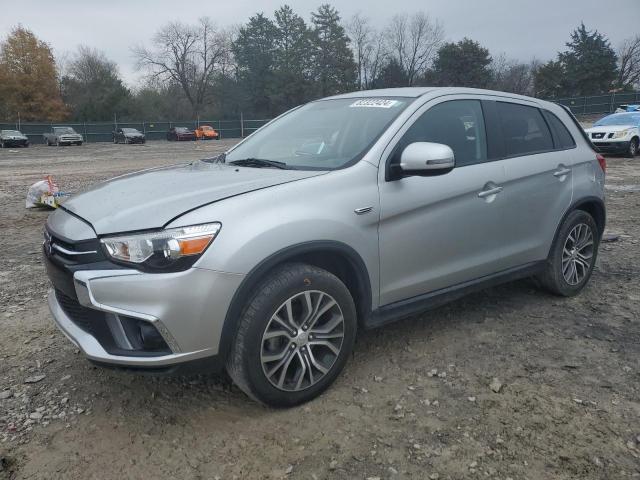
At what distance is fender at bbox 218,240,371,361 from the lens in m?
2.50

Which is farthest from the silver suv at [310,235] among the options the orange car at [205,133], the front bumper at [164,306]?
the orange car at [205,133]

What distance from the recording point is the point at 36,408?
9.52 feet

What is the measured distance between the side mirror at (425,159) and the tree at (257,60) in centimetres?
6057

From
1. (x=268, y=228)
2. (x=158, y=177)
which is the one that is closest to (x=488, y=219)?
(x=268, y=228)

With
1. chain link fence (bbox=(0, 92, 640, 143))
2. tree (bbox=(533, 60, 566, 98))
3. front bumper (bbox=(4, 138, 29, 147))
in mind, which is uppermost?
tree (bbox=(533, 60, 566, 98))

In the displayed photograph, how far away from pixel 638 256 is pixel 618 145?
11917 mm

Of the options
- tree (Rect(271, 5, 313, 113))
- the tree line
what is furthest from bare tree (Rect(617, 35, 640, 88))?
tree (Rect(271, 5, 313, 113))

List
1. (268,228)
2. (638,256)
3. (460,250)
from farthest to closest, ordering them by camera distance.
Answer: (638,256) → (460,250) → (268,228)

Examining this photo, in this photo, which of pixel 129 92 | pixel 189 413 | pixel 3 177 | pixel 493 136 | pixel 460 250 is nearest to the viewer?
pixel 189 413

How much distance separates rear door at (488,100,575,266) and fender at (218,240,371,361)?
1.33m

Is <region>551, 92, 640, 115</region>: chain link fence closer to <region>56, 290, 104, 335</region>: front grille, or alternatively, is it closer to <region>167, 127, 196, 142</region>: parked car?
<region>167, 127, 196, 142</region>: parked car

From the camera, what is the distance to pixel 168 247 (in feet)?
7.88

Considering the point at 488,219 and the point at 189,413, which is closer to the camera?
the point at 189,413

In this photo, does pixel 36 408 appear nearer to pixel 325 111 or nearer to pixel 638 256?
pixel 325 111
